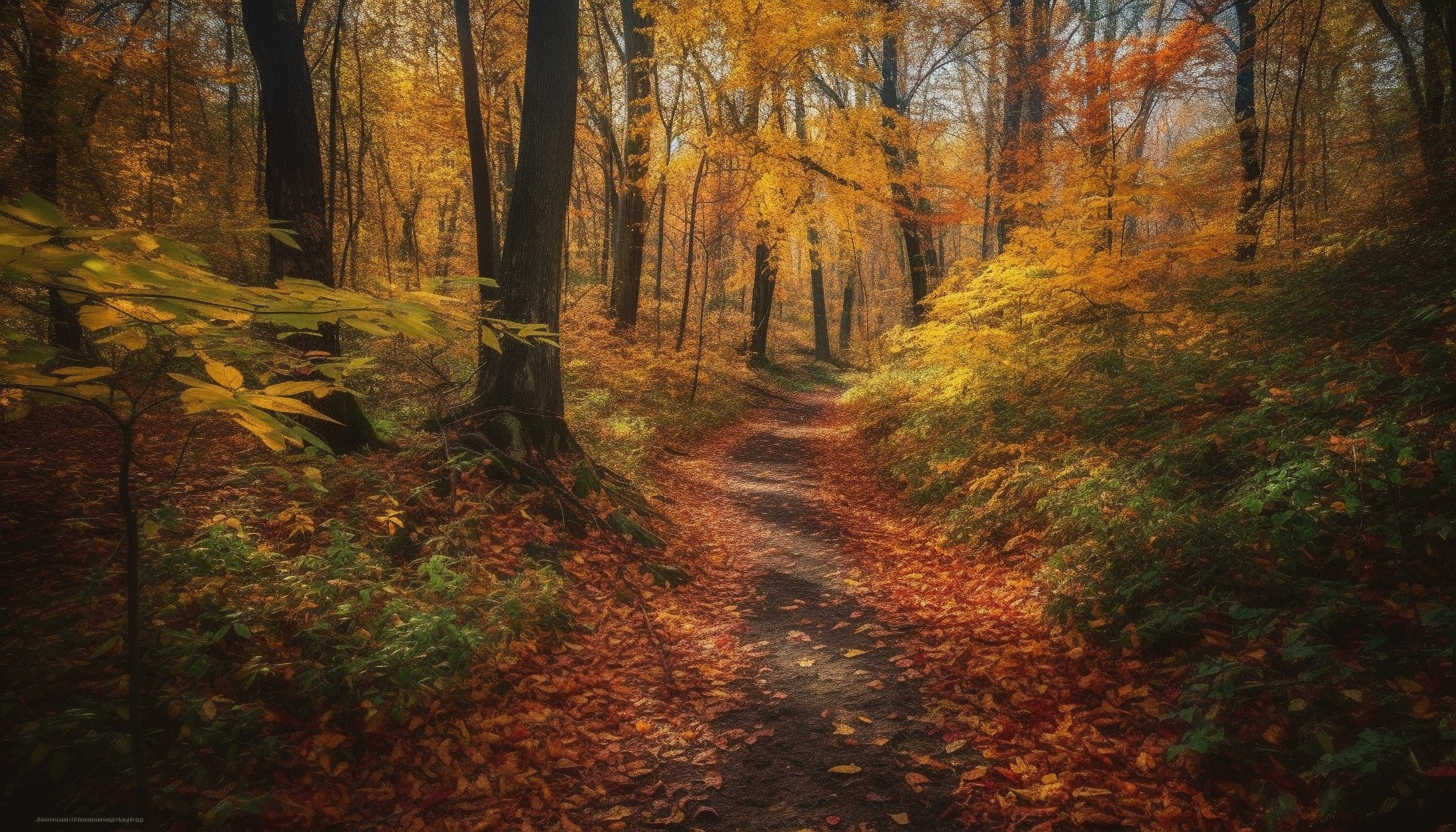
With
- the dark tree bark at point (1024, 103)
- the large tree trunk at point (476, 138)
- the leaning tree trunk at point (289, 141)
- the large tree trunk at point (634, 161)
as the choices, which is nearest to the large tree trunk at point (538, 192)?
the large tree trunk at point (476, 138)

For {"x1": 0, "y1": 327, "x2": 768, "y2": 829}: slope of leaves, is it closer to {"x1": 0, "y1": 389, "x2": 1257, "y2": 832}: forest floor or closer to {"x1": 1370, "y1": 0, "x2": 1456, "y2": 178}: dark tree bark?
{"x1": 0, "y1": 389, "x2": 1257, "y2": 832}: forest floor

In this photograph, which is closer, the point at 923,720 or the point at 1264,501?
the point at 923,720

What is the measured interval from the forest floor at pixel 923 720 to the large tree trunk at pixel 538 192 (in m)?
3.59

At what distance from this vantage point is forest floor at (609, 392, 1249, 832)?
2.80 m

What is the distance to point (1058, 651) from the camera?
3938 millimetres

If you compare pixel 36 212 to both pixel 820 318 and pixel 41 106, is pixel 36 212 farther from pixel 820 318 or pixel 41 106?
pixel 820 318

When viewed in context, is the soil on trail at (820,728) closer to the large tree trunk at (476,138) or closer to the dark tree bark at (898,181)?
the large tree trunk at (476,138)

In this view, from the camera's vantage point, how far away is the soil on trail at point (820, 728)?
9.61 feet

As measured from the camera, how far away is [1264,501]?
381 cm

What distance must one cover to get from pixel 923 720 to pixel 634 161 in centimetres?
1388

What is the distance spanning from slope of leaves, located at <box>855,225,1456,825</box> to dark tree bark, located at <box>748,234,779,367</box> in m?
12.7

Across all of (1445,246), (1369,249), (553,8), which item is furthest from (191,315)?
(1369,249)

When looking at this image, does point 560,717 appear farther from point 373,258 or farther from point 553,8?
point 373,258

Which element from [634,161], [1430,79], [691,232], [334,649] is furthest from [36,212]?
[1430,79]
